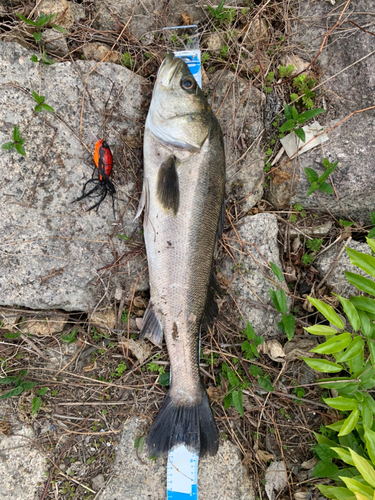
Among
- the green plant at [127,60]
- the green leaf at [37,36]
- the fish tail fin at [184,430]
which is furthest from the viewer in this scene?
the green plant at [127,60]

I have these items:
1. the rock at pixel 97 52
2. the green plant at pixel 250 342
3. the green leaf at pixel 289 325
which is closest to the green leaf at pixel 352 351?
the green leaf at pixel 289 325

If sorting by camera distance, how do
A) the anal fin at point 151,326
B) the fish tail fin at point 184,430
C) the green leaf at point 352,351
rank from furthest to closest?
the anal fin at point 151,326 → the fish tail fin at point 184,430 → the green leaf at point 352,351

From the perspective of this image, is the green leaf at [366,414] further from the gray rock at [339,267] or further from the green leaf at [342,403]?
the gray rock at [339,267]

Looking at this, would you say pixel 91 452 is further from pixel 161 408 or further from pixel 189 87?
pixel 189 87

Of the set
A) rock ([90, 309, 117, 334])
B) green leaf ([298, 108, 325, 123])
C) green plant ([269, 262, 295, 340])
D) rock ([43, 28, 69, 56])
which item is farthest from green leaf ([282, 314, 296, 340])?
rock ([43, 28, 69, 56])

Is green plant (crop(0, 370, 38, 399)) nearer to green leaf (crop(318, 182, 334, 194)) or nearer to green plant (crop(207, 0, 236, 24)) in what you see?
green leaf (crop(318, 182, 334, 194))

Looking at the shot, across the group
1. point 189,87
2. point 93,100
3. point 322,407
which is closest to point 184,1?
point 189,87

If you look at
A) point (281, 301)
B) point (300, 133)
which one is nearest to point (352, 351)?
point (281, 301)
